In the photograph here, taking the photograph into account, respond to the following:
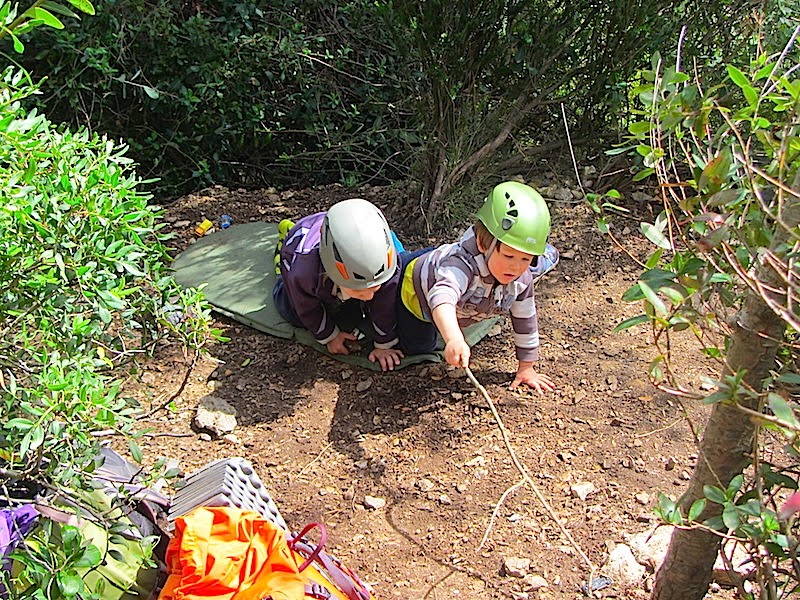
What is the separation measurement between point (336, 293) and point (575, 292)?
122 centimetres

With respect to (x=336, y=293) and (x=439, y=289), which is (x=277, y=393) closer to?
(x=336, y=293)

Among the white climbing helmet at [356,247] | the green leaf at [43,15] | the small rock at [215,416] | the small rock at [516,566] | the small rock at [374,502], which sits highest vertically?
the green leaf at [43,15]

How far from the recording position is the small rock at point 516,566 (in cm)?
263

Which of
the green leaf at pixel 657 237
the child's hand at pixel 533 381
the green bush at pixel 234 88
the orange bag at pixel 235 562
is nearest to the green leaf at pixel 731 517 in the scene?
the green leaf at pixel 657 237

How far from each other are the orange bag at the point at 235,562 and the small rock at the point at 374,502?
714 mm

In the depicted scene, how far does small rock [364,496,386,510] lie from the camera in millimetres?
2955

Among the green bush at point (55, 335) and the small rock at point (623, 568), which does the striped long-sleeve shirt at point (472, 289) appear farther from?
the green bush at point (55, 335)

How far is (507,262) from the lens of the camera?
309cm

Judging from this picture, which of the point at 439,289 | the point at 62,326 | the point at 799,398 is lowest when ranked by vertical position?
the point at 439,289

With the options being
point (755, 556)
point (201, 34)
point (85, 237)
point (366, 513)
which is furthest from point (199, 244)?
point (755, 556)

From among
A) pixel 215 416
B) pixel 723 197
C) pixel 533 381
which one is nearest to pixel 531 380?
pixel 533 381

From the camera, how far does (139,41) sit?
4645mm

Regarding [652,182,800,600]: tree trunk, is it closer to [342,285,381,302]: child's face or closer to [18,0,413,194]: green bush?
[342,285,381,302]: child's face

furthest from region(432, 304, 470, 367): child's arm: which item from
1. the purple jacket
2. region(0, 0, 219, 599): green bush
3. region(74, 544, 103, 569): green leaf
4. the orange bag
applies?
region(74, 544, 103, 569): green leaf
